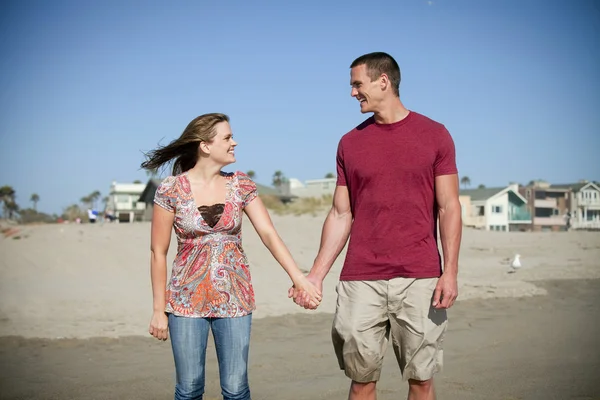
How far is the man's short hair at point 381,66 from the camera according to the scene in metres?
4.35

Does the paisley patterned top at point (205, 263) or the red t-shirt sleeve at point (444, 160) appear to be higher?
the red t-shirt sleeve at point (444, 160)

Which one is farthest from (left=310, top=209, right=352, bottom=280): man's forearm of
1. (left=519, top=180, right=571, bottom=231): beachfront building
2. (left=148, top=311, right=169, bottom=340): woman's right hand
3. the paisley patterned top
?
(left=519, top=180, right=571, bottom=231): beachfront building

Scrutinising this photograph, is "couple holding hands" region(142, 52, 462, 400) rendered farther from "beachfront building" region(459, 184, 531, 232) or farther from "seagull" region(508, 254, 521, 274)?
"beachfront building" region(459, 184, 531, 232)

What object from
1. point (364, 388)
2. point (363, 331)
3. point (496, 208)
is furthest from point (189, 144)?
point (496, 208)

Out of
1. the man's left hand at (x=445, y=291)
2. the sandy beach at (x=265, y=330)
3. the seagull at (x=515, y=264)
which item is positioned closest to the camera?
the man's left hand at (x=445, y=291)

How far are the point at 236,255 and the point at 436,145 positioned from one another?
4.59 ft

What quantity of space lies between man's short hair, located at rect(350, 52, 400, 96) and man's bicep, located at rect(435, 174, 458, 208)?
65 centimetres

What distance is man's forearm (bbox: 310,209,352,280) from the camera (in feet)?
14.6

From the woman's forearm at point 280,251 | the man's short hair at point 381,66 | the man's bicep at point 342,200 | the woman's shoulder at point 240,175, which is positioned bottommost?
the woman's forearm at point 280,251

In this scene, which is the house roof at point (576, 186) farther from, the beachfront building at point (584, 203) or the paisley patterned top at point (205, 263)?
the paisley patterned top at point (205, 263)

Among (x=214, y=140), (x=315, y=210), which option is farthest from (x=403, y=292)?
(x=315, y=210)

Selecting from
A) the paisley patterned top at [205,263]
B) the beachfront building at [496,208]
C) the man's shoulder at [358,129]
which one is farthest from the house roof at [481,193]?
the paisley patterned top at [205,263]

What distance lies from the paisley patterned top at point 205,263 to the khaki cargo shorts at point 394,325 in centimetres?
66

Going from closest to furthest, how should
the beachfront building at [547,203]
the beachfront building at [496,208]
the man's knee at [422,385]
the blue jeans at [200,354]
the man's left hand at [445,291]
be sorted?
the blue jeans at [200,354] → the man's left hand at [445,291] → the man's knee at [422,385] → the beachfront building at [496,208] → the beachfront building at [547,203]
